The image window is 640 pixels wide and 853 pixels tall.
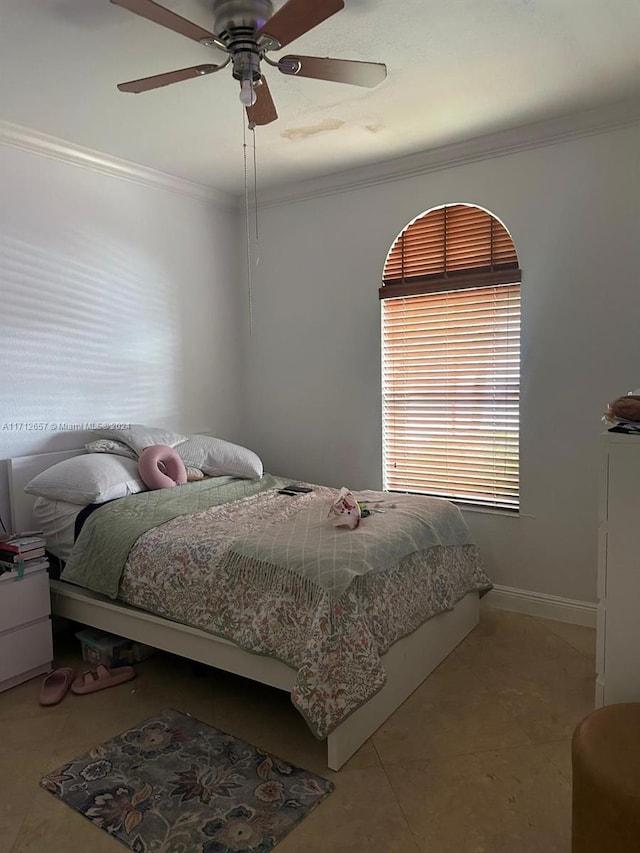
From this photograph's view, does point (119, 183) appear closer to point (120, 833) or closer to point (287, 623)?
point (287, 623)

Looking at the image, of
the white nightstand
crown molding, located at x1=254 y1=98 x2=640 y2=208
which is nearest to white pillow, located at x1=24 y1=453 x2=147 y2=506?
the white nightstand

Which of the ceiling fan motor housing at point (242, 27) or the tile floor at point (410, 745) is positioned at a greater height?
the ceiling fan motor housing at point (242, 27)

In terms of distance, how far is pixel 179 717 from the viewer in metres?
2.45

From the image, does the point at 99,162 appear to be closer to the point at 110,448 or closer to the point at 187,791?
the point at 110,448

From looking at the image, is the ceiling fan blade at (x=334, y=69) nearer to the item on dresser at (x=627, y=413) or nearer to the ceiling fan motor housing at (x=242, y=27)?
the ceiling fan motor housing at (x=242, y=27)

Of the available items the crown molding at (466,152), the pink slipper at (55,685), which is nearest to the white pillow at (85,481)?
the pink slipper at (55,685)

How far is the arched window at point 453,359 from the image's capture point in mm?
3408

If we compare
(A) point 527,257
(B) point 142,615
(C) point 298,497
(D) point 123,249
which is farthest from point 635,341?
(D) point 123,249

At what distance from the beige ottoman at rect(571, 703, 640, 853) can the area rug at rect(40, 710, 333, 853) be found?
2.84 feet

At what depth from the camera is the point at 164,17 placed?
178 cm

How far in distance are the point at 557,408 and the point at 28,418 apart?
2854mm

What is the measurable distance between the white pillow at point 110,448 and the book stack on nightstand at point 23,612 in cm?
63

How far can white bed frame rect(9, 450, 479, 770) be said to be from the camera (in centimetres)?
221

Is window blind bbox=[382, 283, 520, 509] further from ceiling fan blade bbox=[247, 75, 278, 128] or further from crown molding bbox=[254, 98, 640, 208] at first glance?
ceiling fan blade bbox=[247, 75, 278, 128]
